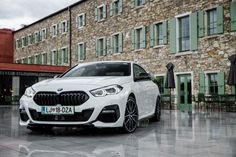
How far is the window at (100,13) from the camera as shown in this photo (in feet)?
95.8

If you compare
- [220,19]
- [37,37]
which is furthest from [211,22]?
[37,37]

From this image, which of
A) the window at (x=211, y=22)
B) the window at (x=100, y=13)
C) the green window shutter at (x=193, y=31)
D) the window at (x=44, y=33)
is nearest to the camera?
the window at (x=211, y=22)

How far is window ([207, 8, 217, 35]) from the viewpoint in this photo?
19336mm

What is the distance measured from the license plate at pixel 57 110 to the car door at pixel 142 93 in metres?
1.54

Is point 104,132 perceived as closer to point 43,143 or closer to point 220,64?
point 43,143


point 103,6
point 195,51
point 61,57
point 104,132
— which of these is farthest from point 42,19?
point 104,132

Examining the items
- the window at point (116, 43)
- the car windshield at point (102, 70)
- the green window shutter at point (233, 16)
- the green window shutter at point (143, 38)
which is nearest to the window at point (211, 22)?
the green window shutter at point (233, 16)

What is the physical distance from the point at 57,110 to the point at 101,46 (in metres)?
23.6

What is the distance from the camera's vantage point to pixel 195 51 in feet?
66.6

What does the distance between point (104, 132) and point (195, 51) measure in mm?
14340

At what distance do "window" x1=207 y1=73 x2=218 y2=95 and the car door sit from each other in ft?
36.7

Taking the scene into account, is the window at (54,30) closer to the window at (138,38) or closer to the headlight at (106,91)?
the window at (138,38)

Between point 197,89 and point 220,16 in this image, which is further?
point 197,89

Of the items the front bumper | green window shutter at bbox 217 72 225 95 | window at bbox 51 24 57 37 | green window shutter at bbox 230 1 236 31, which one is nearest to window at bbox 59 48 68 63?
window at bbox 51 24 57 37
